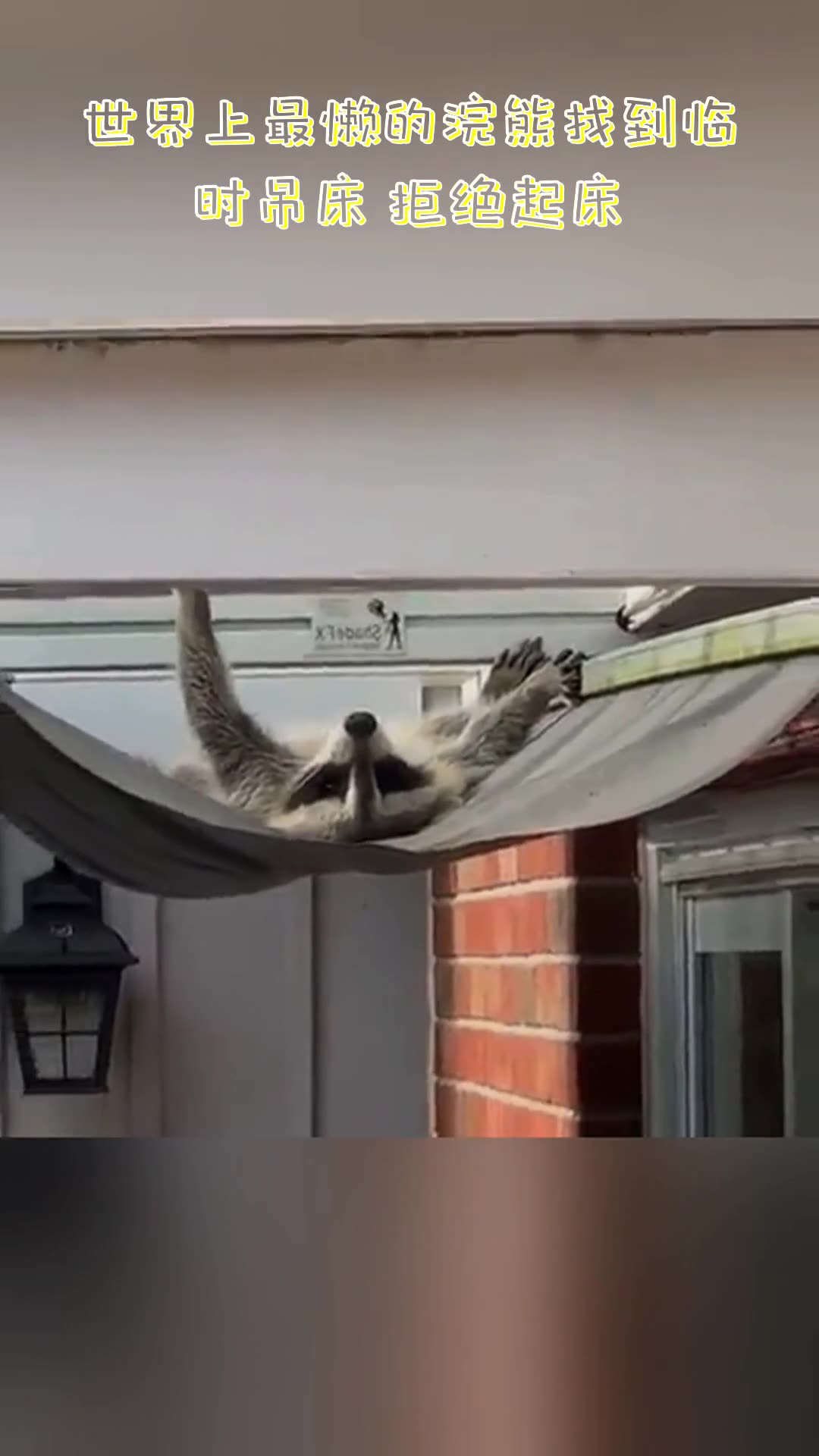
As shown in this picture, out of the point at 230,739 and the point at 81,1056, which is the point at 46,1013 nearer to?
the point at 81,1056

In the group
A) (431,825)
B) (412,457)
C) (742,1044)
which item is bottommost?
(742,1044)

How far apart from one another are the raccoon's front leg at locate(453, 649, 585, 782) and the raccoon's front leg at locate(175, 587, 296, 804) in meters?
0.09

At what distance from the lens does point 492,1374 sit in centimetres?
70

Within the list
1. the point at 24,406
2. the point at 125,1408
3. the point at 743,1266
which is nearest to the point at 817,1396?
the point at 743,1266

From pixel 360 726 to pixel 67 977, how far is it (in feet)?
0.64

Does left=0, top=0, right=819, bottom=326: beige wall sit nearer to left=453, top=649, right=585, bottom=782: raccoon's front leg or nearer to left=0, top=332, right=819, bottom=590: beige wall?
left=0, top=332, right=819, bottom=590: beige wall

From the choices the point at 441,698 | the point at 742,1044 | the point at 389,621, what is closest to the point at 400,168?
the point at 389,621

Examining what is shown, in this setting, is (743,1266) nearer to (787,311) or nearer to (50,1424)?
(50,1424)

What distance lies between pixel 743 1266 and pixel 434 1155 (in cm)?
17

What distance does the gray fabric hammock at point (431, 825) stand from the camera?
2.31 feet

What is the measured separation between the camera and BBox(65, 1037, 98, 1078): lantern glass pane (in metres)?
0.69

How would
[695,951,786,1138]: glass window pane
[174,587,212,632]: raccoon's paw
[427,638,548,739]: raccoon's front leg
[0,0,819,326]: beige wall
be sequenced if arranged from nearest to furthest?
[0,0,819,326]: beige wall → [174,587,212,632]: raccoon's paw → [427,638,548,739]: raccoon's front leg → [695,951,786,1138]: glass window pane

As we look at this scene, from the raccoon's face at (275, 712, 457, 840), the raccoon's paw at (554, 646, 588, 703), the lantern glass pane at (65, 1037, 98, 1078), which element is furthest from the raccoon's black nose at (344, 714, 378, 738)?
the lantern glass pane at (65, 1037, 98, 1078)

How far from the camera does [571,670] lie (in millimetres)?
751
